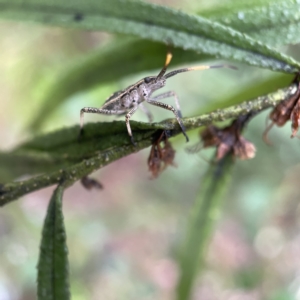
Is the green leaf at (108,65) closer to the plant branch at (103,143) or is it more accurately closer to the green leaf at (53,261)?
the plant branch at (103,143)

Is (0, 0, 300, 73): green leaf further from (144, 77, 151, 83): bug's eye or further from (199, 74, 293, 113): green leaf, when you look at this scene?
(144, 77, 151, 83): bug's eye

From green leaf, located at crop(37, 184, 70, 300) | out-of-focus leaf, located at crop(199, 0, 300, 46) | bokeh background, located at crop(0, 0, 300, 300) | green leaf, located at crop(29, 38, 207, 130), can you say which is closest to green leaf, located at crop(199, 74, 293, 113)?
out-of-focus leaf, located at crop(199, 0, 300, 46)

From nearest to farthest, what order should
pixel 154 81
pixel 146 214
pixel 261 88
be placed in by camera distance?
pixel 261 88 < pixel 154 81 < pixel 146 214

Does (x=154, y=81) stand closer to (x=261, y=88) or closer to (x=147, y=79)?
(x=147, y=79)

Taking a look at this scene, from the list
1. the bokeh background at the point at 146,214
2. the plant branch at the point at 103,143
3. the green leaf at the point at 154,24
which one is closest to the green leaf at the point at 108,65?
the green leaf at the point at 154,24

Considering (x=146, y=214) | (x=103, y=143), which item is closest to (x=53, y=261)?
(x=103, y=143)

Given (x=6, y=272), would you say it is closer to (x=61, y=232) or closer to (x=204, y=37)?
(x=61, y=232)
